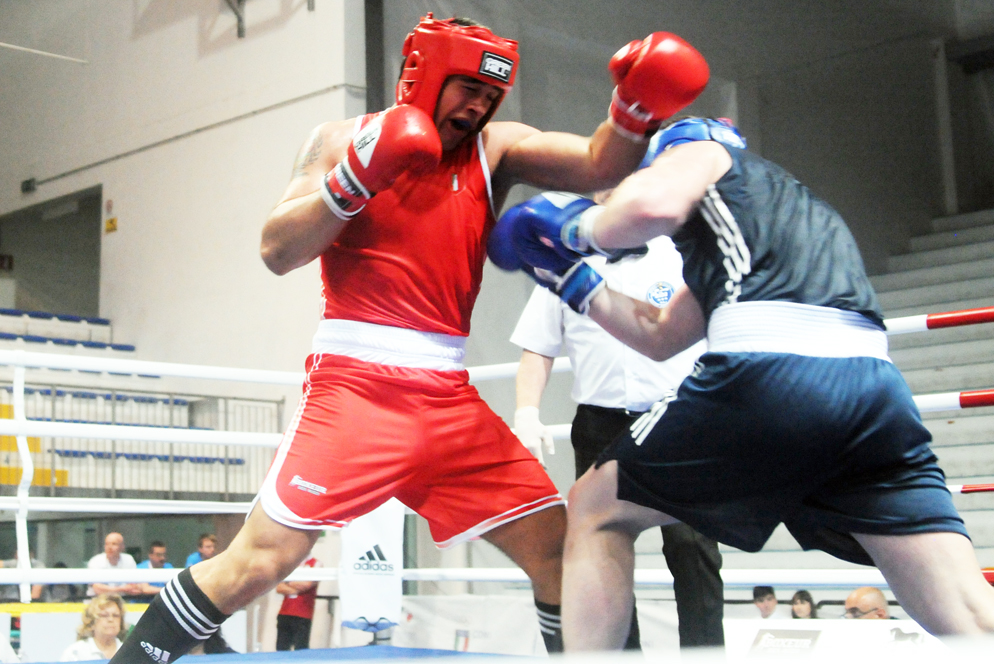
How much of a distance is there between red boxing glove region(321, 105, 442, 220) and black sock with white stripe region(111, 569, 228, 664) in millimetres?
725

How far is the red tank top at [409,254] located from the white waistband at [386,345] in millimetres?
15

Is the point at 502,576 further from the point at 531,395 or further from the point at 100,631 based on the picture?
the point at 100,631

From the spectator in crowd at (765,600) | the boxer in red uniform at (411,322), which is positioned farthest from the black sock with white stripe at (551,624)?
the spectator in crowd at (765,600)

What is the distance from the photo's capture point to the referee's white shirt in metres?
2.58

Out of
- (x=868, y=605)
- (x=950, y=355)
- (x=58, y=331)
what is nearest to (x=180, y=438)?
(x=868, y=605)

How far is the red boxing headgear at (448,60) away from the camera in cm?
194

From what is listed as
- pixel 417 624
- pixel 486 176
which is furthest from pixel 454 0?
pixel 486 176

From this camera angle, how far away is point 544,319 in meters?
2.89

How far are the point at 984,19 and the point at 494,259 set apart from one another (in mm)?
10882

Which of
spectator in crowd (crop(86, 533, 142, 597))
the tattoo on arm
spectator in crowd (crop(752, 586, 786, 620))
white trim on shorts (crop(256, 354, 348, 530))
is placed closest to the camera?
white trim on shorts (crop(256, 354, 348, 530))

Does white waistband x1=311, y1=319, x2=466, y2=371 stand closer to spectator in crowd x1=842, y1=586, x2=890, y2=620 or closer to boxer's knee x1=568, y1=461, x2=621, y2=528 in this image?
boxer's knee x1=568, y1=461, x2=621, y2=528

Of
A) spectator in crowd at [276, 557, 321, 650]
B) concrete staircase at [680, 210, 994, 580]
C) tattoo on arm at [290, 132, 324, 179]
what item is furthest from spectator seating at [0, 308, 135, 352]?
tattoo on arm at [290, 132, 324, 179]

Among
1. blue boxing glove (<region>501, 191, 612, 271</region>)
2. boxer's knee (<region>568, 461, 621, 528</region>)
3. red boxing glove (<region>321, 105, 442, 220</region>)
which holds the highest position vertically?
red boxing glove (<region>321, 105, 442, 220</region>)

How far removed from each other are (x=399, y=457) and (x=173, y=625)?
498mm
